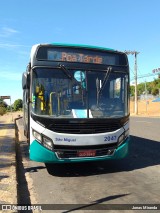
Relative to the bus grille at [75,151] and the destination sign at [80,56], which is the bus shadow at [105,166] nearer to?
the bus grille at [75,151]

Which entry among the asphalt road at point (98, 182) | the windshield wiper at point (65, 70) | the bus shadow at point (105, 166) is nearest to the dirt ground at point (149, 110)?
the bus shadow at point (105, 166)

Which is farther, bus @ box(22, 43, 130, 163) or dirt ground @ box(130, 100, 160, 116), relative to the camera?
dirt ground @ box(130, 100, 160, 116)

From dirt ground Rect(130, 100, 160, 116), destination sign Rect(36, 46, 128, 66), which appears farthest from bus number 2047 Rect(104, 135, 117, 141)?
dirt ground Rect(130, 100, 160, 116)

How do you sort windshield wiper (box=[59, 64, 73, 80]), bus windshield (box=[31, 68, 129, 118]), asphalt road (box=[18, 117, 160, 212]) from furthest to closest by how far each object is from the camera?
windshield wiper (box=[59, 64, 73, 80]), bus windshield (box=[31, 68, 129, 118]), asphalt road (box=[18, 117, 160, 212])

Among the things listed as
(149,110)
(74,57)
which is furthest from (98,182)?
(149,110)

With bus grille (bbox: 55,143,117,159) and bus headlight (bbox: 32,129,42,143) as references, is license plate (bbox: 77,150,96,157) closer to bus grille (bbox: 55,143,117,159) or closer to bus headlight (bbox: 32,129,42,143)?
bus grille (bbox: 55,143,117,159)

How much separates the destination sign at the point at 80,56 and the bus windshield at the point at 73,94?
0.29 metres

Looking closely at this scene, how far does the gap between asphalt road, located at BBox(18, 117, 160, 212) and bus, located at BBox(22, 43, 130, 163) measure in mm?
520

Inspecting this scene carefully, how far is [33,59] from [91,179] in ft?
10.3

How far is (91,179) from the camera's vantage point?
753 cm

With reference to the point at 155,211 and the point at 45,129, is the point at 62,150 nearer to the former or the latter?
the point at 45,129

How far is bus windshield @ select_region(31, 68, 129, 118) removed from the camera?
24.9ft

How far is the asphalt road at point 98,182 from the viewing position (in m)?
5.98

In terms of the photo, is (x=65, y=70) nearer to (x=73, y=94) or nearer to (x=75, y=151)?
(x=73, y=94)
